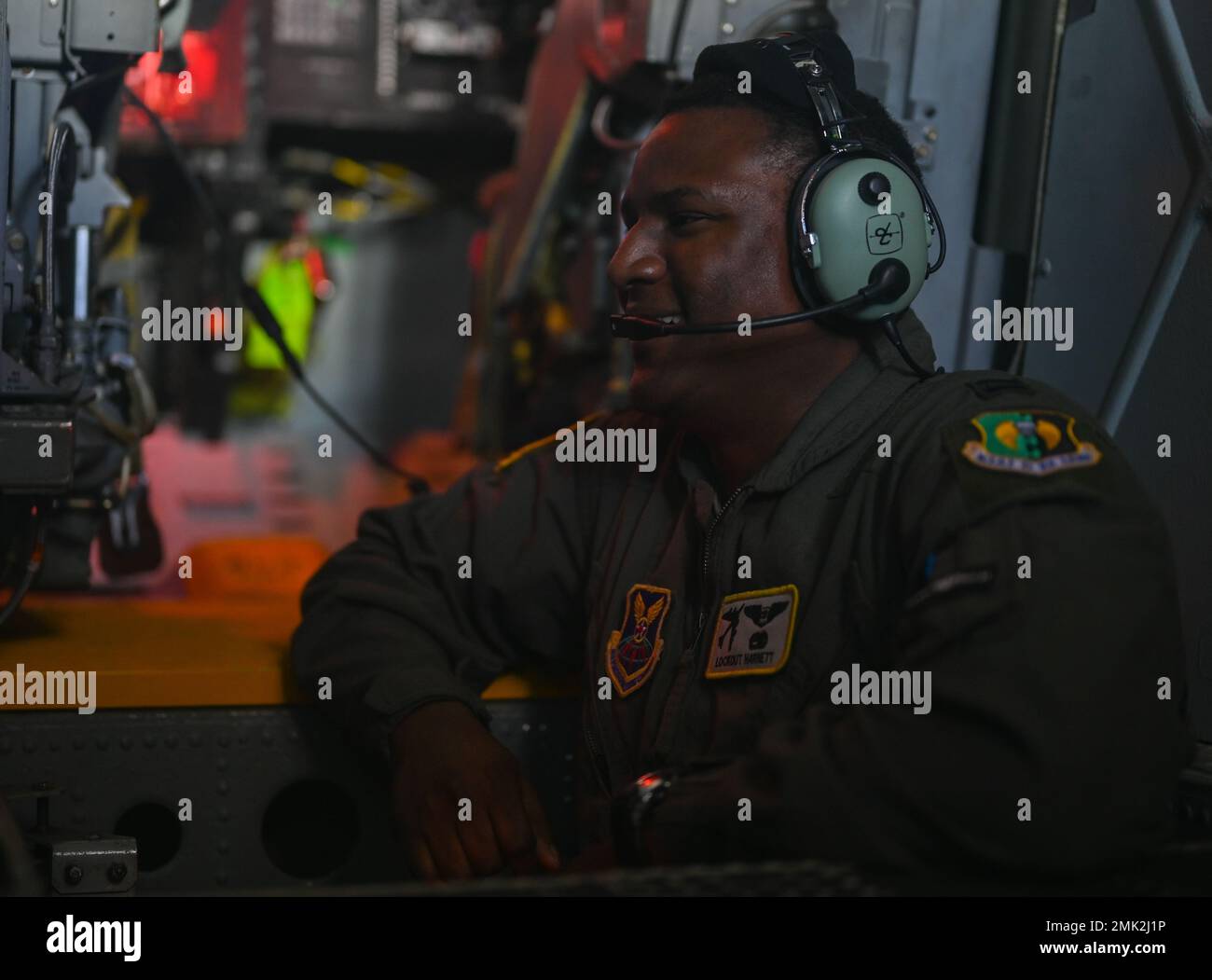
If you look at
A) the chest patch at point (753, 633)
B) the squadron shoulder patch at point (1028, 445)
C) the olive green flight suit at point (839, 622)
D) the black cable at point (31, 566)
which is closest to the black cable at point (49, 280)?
the black cable at point (31, 566)

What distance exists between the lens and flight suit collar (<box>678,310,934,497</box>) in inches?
62.7

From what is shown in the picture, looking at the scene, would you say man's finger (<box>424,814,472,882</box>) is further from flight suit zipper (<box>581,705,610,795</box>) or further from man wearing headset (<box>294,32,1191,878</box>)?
flight suit zipper (<box>581,705,610,795</box>)

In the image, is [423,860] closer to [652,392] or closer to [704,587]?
[704,587]

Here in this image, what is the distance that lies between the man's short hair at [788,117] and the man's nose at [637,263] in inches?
7.0

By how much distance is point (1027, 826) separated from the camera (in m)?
1.17

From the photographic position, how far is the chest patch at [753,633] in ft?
4.99

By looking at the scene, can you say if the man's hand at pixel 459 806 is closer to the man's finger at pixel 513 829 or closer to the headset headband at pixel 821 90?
the man's finger at pixel 513 829

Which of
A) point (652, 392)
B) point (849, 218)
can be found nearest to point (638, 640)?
point (652, 392)

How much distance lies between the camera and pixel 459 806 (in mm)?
1573

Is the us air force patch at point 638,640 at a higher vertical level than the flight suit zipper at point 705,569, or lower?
lower

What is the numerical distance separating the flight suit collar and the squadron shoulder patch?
0.20 m
